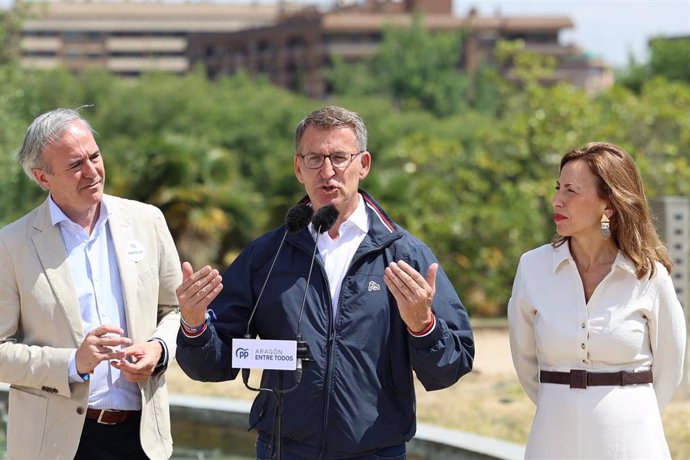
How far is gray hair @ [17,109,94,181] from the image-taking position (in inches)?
174

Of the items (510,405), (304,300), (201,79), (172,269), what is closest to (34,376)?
(172,269)

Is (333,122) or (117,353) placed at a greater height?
(333,122)

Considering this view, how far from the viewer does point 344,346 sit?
13.1 feet

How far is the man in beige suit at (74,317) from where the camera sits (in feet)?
14.2

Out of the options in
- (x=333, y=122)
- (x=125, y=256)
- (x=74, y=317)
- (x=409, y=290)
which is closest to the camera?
(x=409, y=290)

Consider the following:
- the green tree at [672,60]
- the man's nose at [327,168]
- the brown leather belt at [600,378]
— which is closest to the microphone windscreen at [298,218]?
the man's nose at [327,168]

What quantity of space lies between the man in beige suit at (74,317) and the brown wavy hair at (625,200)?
1.68 m

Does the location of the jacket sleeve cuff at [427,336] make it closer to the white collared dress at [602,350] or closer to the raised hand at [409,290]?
the raised hand at [409,290]

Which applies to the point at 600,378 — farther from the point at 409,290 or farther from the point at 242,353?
the point at 242,353

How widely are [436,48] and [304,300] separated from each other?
93.4 m

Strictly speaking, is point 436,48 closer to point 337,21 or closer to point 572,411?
point 337,21

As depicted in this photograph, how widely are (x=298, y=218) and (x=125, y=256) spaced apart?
0.84 metres

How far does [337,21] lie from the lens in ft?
368

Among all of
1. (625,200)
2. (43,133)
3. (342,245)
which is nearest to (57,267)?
(43,133)
